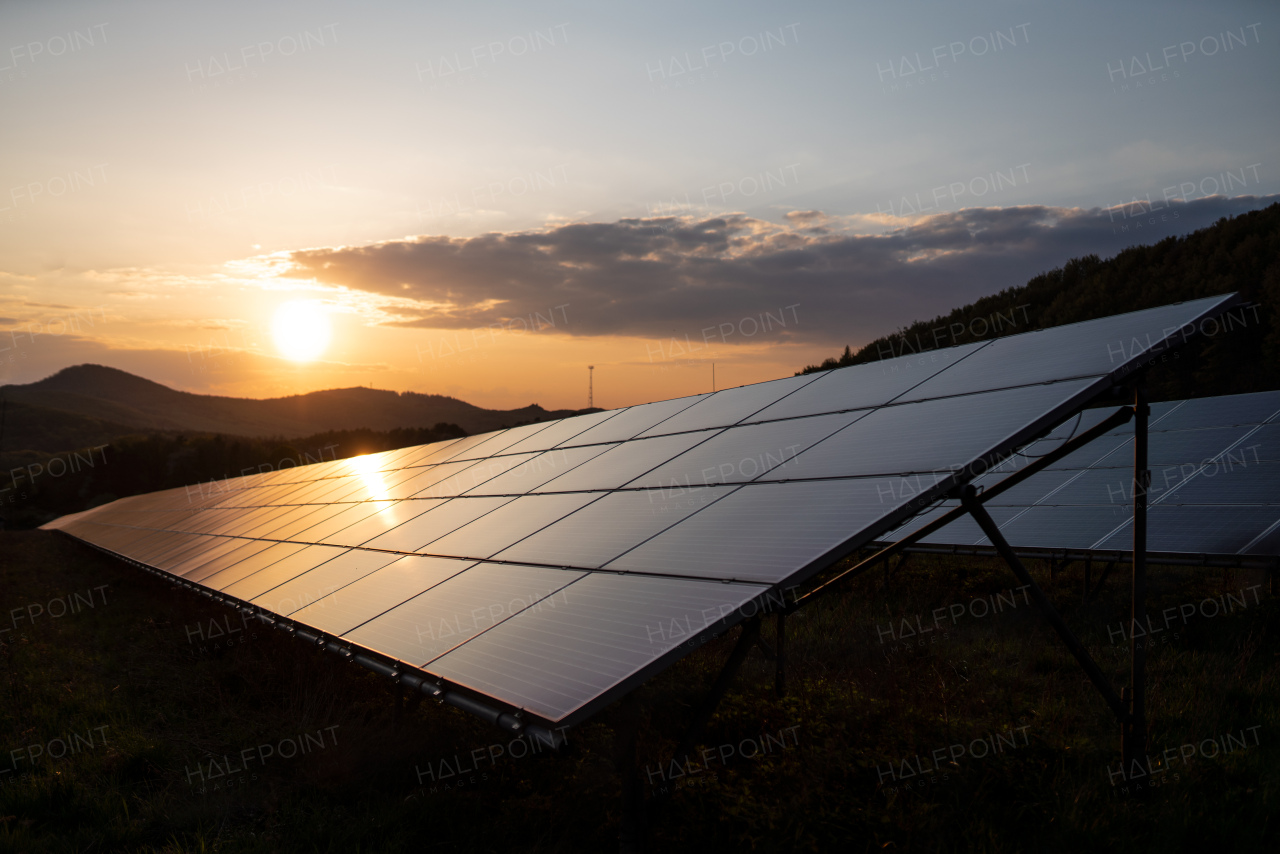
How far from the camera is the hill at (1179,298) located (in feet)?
107

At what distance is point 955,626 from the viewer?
455 inches

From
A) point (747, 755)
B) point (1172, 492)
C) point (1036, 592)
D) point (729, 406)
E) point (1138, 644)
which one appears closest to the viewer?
point (1036, 592)

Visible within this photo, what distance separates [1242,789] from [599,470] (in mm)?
8019

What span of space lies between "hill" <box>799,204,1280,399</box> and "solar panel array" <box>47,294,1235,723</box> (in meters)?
20.2

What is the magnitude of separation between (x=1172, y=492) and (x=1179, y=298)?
30.1 metres

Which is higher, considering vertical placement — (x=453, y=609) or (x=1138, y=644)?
(x=453, y=609)

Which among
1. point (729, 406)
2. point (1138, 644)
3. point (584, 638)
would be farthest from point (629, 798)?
point (729, 406)

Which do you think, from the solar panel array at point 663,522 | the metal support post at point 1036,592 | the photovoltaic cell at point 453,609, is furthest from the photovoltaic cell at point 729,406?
the metal support post at point 1036,592

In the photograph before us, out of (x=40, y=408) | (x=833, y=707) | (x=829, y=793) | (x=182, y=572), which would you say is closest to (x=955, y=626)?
(x=833, y=707)

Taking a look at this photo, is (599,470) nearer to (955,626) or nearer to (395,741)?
(395,741)

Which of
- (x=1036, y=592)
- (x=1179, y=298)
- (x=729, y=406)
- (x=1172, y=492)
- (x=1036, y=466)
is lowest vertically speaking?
(x=1172, y=492)

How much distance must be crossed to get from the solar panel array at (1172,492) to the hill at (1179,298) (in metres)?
12.8

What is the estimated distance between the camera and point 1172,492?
41.8 feet

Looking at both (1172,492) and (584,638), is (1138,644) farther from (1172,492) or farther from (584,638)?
(1172,492)
